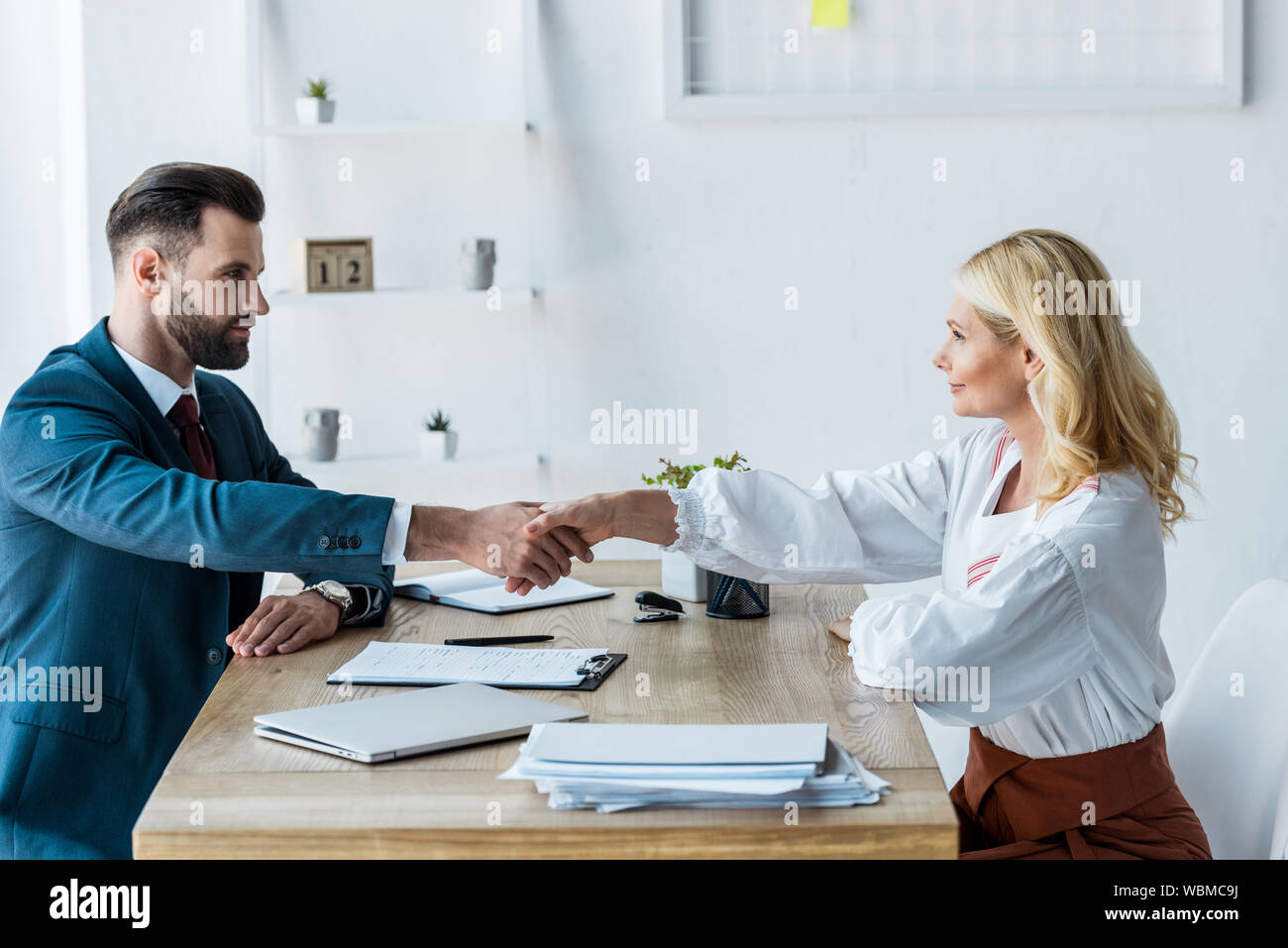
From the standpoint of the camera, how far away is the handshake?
1.81 meters

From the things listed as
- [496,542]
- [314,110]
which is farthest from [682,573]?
[314,110]

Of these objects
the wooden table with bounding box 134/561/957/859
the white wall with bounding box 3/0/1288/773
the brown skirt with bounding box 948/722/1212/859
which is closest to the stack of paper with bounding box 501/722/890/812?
the wooden table with bounding box 134/561/957/859

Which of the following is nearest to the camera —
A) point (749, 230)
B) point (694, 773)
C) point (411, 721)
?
point (694, 773)

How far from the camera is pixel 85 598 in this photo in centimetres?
164

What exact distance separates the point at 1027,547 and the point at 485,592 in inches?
34.1

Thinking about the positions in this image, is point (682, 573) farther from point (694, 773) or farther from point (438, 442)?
point (438, 442)

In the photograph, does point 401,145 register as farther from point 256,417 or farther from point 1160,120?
point 1160,120

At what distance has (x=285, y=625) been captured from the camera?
5.52ft

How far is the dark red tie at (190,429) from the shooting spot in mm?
1870

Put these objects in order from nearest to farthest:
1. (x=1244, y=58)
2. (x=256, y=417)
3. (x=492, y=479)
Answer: (x=256, y=417) < (x=1244, y=58) < (x=492, y=479)

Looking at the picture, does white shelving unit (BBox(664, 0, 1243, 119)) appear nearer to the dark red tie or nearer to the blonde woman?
the blonde woman

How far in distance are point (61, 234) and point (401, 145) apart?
0.79m

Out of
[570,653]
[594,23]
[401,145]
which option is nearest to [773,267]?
[594,23]

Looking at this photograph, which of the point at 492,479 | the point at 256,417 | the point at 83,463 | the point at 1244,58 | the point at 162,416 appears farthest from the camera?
the point at 492,479
